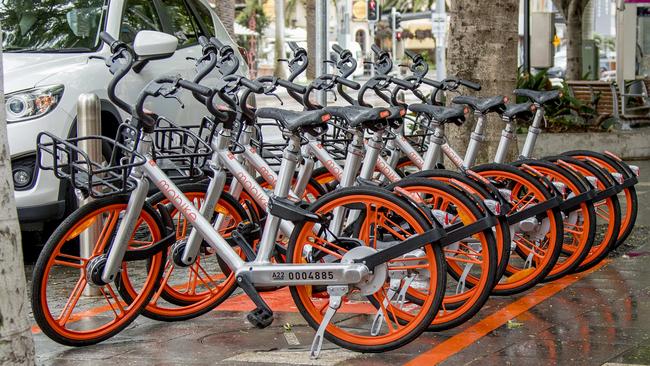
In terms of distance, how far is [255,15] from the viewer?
7575cm

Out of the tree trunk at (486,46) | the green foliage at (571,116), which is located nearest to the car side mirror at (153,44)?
the tree trunk at (486,46)

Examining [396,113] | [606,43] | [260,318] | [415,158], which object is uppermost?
[396,113]

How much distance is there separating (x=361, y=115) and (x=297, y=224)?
66 centimetres

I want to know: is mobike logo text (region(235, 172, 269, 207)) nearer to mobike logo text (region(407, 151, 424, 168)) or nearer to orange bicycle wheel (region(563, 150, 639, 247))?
mobike logo text (region(407, 151, 424, 168))

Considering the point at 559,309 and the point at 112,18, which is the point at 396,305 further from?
the point at 112,18

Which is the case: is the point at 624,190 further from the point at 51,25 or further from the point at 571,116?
the point at 571,116

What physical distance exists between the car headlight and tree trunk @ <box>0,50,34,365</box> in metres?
3.72

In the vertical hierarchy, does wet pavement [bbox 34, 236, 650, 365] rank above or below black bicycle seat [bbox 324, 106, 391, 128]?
below

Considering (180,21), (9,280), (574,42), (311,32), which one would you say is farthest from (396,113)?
(311,32)

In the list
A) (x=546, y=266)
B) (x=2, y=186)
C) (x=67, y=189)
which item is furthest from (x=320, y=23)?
(x=2, y=186)

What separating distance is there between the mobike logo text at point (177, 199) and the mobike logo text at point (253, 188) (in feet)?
1.02

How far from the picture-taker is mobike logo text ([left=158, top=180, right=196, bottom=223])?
5879mm

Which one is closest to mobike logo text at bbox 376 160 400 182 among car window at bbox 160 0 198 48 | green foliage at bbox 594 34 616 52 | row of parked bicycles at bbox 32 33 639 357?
row of parked bicycles at bbox 32 33 639 357

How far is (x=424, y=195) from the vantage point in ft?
20.1
